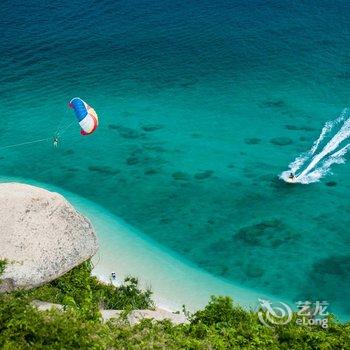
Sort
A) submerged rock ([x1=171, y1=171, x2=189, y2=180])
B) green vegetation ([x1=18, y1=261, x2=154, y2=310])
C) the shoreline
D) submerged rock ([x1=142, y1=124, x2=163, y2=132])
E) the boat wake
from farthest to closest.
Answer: submerged rock ([x1=142, y1=124, x2=163, y2=132]) < submerged rock ([x1=171, y1=171, x2=189, y2=180]) < the boat wake < the shoreline < green vegetation ([x1=18, y1=261, x2=154, y2=310])

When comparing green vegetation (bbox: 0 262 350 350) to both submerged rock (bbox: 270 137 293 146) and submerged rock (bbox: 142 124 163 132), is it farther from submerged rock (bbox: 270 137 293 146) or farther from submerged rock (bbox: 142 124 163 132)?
submerged rock (bbox: 142 124 163 132)

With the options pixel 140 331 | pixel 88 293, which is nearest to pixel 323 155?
pixel 88 293

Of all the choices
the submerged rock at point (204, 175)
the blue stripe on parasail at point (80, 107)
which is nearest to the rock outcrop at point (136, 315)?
the blue stripe on parasail at point (80, 107)

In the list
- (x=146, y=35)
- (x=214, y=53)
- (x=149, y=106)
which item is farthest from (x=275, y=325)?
(x=146, y=35)

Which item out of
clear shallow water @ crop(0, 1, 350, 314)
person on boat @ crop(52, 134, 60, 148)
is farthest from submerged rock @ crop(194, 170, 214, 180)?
person on boat @ crop(52, 134, 60, 148)

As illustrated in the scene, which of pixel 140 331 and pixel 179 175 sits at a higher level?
pixel 140 331

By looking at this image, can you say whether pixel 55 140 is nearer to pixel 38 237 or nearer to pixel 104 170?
pixel 104 170
